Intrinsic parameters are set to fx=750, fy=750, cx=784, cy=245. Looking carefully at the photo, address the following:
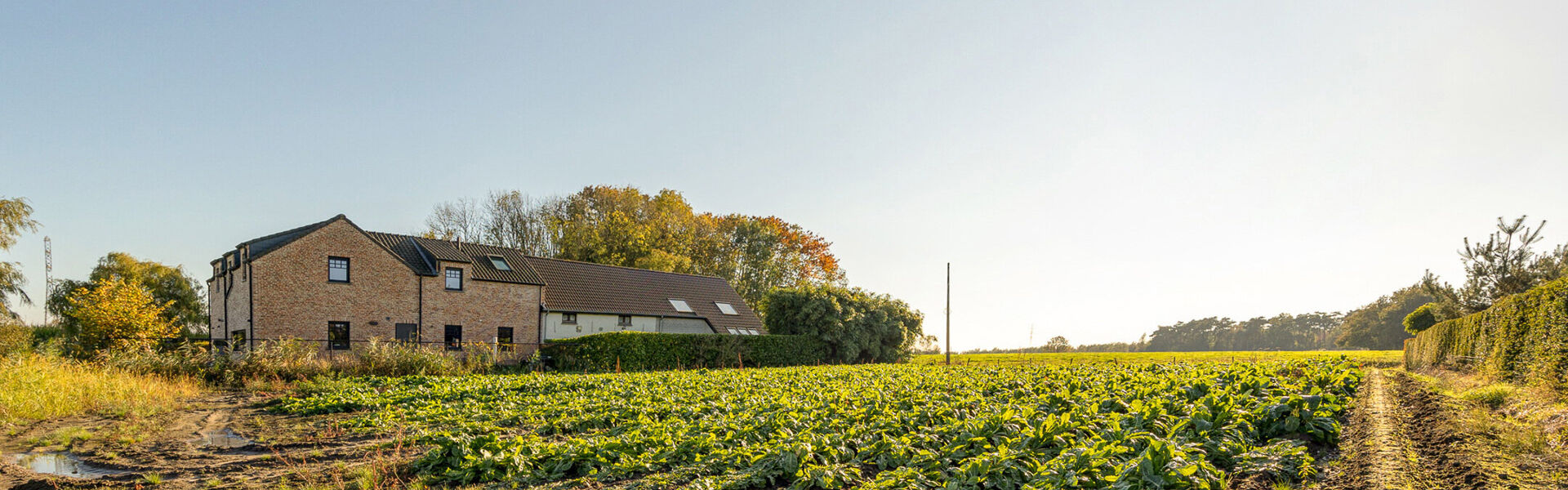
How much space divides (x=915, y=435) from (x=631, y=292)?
29316mm

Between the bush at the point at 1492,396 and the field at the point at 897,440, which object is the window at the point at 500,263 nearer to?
the field at the point at 897,440

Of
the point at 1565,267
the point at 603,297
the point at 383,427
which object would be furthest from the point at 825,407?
the point at 603,297

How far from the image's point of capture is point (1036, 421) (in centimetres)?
750

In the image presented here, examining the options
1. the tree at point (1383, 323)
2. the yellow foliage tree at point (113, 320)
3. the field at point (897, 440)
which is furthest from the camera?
the tree at point (1383, 323)

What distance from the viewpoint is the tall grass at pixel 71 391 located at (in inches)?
479

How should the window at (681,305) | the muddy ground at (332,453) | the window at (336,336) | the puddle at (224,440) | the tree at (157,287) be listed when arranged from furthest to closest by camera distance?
the tree at (157,287), the window at (681,305), the window at (336,336), the puddle at (224,440), the muddy ground at (332,453)

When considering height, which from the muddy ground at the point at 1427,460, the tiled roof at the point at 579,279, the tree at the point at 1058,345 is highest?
the tiled roof at the point at 579,279

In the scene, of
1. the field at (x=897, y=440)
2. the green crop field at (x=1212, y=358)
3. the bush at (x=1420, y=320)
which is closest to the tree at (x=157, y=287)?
the field at (x=897, y=440)

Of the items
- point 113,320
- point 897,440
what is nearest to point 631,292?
point 113,320

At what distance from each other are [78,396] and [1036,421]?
16087 millimetres

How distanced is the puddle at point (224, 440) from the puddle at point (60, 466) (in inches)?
53.2

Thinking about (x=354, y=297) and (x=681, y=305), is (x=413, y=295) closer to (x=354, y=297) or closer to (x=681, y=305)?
(x=354, y=297)

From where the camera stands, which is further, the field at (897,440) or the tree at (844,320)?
the tree at (844,320)

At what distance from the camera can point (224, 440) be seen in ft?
34.0
